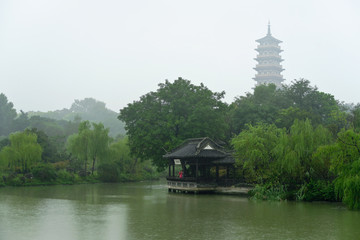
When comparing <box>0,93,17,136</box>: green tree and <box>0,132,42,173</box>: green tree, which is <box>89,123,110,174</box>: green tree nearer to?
<box>0,132,42,173</box>: green tree

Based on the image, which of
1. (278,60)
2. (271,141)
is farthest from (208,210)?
(278,60)

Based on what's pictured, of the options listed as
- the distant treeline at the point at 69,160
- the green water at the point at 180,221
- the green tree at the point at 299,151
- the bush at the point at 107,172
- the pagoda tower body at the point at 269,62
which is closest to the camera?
the green water at the point at 180,221

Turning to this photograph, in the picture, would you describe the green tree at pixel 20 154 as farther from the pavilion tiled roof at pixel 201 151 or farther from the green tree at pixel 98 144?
the pavilion tiled roof at pixel 201 151

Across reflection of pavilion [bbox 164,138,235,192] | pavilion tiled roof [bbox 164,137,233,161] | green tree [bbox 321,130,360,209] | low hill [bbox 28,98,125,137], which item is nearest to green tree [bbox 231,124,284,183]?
reflection of pavilion [bbox 164,138,235,192]

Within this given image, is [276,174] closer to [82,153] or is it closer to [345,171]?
[345,171]

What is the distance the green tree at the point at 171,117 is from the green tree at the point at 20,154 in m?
9.68

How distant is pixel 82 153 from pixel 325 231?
113 ft

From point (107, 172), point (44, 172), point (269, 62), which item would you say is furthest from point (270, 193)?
point (269, 62)

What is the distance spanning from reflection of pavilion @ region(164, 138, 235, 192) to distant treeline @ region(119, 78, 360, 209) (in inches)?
39.0

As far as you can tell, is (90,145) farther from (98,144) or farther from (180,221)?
(180,221)

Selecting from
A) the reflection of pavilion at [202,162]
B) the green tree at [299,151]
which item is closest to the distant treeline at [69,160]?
the reflection of pavilion at [202,162]

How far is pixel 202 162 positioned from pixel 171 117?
581cm

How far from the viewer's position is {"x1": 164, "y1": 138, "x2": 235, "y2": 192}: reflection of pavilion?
2819cm

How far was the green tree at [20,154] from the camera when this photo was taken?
38656 millimetres
